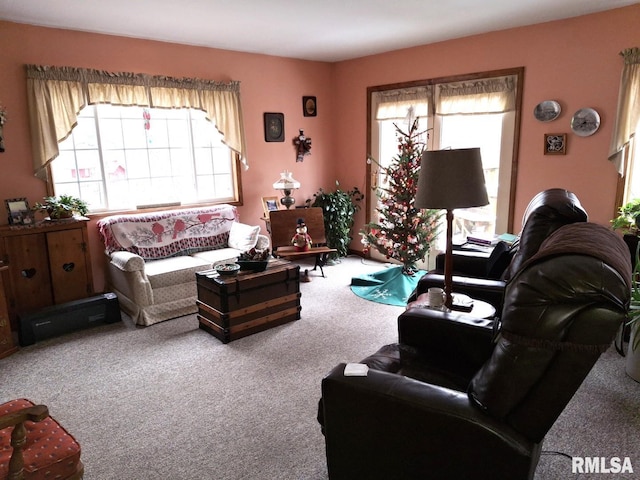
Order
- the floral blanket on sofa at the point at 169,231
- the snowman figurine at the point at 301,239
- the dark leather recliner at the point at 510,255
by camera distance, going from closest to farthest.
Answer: the dark leather recliner at the point at 510,255 < the floral blanket on sofa at the point at 169,231 < the snowman figurine at the point at 301,239

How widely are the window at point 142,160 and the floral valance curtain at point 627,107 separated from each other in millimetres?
3952

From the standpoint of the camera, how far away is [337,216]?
5.81 meters

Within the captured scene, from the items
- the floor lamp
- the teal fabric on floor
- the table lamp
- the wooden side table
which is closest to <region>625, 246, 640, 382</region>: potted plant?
the wooden side table

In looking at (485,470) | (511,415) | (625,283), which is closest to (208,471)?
(485,470)

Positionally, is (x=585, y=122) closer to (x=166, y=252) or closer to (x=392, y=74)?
(x=392, y=74)

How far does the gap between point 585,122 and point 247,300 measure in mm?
3385

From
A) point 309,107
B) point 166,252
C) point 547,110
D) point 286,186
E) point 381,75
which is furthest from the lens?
point 309,107

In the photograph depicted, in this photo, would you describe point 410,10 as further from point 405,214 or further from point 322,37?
point 405,214

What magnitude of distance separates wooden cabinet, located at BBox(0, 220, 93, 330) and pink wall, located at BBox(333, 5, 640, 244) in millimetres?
4100

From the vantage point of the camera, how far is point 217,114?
5.09 m

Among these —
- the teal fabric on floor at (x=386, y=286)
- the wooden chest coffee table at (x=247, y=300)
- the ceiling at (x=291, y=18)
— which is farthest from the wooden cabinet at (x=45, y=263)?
the teal fabric on floor at (x=386, y=286)

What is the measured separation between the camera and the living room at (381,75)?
3906 mm

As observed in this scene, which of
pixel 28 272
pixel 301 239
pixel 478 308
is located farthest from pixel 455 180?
pixel 28 272

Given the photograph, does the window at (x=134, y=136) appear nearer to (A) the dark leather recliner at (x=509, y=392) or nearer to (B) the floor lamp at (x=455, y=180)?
(B) the floor lamp at (x=455, y=180)
